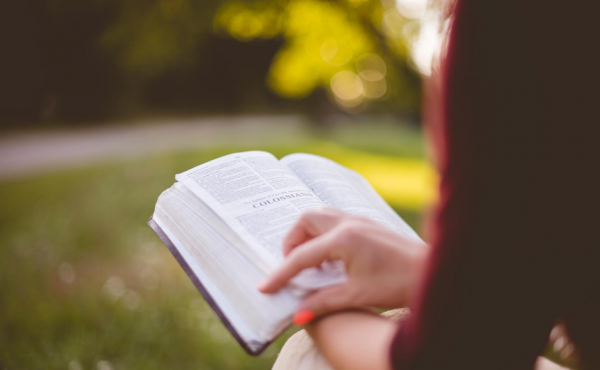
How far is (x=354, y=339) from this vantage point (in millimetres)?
669

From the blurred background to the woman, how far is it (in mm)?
113

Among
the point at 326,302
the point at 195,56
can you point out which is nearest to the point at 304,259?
the point at 326,302

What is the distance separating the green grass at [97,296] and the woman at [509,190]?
1.66 meters

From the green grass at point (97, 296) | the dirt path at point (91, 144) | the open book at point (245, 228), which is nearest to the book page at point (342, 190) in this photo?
the open book at point (245, 228)

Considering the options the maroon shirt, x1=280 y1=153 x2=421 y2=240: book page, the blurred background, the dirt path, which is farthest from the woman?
the dirt path

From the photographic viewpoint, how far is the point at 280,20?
15.5ft

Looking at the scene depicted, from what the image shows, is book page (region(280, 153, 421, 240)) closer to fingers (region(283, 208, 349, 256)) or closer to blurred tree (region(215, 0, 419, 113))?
fingers (region(283, 208, 349, 256))

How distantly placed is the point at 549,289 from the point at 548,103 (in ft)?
0.81

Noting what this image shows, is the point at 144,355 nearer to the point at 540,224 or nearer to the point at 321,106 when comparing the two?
the point at 540,224

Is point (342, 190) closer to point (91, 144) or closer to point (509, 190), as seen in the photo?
point (509, 190)

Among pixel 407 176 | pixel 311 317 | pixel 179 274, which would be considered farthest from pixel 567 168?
pixel 407 176

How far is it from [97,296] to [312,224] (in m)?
2.24

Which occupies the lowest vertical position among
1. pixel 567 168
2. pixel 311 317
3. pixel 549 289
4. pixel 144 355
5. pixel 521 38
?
pixel 144 355

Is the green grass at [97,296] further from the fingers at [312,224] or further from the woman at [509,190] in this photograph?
the woman at [509,190]
